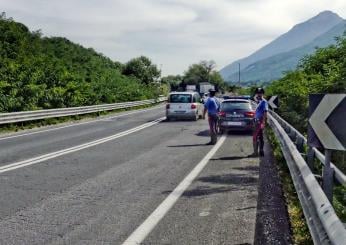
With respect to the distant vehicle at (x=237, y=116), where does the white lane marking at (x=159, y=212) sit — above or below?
below

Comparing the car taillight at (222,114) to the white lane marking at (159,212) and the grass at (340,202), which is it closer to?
the white lane marking at (159,212)

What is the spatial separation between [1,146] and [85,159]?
14.3 ft

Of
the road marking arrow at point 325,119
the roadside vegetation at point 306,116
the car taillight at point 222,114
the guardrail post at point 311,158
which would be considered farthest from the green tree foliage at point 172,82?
the road marking arrow at point 325,119

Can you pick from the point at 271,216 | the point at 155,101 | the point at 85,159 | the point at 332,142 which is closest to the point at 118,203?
the point at 271,216

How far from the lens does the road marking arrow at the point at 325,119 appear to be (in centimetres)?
454

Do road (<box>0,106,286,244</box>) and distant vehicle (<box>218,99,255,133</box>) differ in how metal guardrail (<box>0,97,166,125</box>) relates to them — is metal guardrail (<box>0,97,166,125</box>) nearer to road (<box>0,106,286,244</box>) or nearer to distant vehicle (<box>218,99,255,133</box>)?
road (<box>0,106,286,244</box>)

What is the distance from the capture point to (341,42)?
21.6m

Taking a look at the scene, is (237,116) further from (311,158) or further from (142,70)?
(142,70)

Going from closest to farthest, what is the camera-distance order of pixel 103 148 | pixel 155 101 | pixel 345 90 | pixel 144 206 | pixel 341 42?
pixel 144 206 < pixel 345 90 < pixel 103 148 < pixel 341 42 < pixel 155 101

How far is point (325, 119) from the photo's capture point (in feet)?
15.5

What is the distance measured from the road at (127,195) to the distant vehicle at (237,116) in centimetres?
484

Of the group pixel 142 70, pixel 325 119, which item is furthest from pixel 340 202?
pixel 142 70

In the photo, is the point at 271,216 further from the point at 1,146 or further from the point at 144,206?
the point at 1,146

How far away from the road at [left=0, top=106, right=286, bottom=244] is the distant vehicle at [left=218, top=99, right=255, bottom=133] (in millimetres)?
4839
